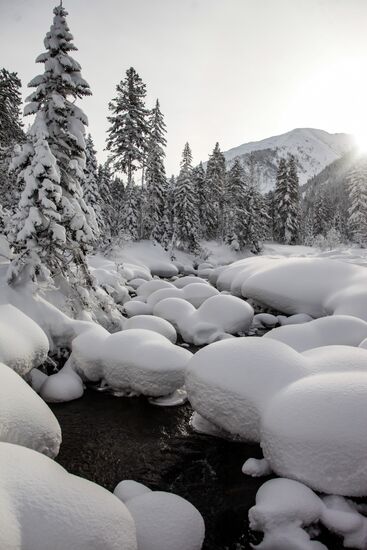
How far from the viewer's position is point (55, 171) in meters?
9.84

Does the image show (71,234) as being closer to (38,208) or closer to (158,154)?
(38,208)

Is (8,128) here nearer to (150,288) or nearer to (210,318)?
(150,288)

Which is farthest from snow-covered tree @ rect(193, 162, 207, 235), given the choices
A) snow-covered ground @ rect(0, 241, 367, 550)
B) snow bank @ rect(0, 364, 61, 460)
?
snow bank @ rect(0, 364, 61, 460)

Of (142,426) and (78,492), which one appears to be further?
(142,426)

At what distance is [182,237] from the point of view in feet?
123

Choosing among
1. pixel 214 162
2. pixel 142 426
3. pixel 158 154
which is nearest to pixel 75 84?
pixel 142 426

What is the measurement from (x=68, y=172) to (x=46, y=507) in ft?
33.5

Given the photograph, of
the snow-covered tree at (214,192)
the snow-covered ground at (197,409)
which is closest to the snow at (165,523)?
the snow-covered ground at (197,409)

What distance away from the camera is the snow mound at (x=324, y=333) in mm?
8750

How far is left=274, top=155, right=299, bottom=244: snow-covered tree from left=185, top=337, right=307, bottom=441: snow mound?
4388 centimetres

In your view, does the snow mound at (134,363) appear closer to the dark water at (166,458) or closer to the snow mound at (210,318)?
the dark water at (166,458)

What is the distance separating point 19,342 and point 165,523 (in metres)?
4.38

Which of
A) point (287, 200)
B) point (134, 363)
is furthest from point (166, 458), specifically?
point (287, 200)

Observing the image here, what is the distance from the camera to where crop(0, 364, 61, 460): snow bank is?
14.5ft
